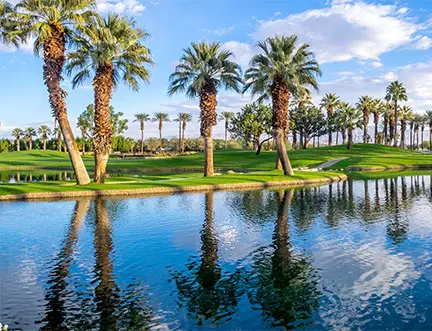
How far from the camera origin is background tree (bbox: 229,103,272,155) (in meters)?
101

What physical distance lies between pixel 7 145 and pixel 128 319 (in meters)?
175

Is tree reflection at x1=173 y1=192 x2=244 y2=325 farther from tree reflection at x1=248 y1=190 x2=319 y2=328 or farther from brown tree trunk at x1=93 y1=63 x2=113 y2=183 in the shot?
brown tree trunk at x1=93 y1=63 x2=113 y2=183

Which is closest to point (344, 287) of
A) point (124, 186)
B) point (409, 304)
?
point (409, 304)

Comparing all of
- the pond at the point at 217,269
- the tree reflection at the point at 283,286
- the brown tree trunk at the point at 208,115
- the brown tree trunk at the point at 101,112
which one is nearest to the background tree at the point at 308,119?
the brown tree trunk at the point at 208,115

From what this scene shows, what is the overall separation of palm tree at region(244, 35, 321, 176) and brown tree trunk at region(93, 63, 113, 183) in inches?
632

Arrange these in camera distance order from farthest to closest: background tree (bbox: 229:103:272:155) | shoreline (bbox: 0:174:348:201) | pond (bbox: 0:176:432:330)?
background tree (bbox: 229:103:272:155) < shoreline (bbox: 0:174:348:201) < pond (bbox: 0:176:432:330)

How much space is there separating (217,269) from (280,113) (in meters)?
34.4

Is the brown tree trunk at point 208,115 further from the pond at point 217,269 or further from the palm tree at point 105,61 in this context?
the pond at point 217,269

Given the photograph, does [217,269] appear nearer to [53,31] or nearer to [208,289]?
[208,289]

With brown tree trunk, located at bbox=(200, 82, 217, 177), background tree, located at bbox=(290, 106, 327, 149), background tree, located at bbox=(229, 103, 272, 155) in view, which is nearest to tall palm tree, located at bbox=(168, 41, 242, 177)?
brown tree trunk, located at bbox=(200, 82, 217, 177)

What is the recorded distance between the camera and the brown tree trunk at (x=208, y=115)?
44.1 m

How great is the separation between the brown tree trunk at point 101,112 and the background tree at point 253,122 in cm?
6536

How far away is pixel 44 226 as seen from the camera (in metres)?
19.9

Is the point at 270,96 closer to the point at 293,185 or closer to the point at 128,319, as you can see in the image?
the point at 293,185
